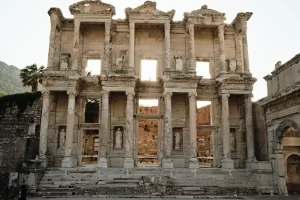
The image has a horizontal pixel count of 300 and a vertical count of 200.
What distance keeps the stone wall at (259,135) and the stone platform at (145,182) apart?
275cm

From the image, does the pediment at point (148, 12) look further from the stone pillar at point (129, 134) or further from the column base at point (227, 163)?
the column base at point (227, 163)

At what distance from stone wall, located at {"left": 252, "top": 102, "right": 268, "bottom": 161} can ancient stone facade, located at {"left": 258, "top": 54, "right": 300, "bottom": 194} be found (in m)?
3.40

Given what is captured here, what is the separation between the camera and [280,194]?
14602mm

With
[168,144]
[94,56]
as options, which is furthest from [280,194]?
[94,56]

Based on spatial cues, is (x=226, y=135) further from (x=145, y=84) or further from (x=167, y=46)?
(x=167, y=46)

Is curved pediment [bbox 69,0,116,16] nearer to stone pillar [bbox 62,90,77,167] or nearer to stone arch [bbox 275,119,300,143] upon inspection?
stone pillar [bbox 62,90,77,167]

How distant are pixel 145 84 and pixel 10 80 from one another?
264 ft

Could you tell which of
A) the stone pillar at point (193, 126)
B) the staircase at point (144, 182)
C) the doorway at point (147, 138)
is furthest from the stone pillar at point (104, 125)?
the doorway at point (147, 138)

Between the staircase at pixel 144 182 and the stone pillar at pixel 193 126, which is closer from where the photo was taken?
the staircase at pixel 144 182

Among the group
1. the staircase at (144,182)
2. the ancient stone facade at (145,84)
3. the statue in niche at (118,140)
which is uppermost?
the ancient stone facade at (145,84)

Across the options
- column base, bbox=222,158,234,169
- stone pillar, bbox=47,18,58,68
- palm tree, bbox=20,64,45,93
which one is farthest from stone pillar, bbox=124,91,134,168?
palm tree, bbox=20,64,45,93

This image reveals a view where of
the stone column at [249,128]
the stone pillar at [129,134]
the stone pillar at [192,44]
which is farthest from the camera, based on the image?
the stone pillar at [192,44]

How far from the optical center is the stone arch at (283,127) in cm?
1252

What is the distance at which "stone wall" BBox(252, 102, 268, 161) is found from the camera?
19578mm
